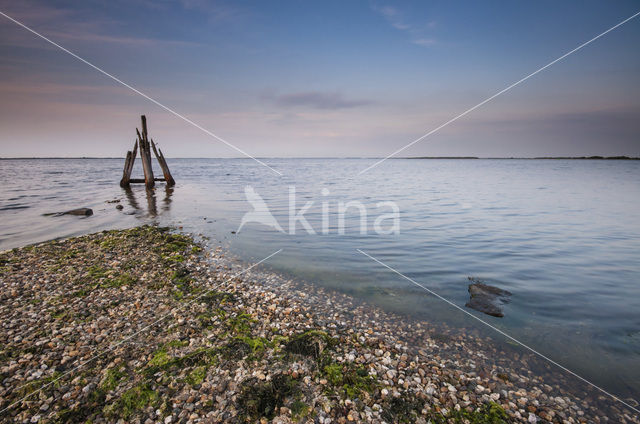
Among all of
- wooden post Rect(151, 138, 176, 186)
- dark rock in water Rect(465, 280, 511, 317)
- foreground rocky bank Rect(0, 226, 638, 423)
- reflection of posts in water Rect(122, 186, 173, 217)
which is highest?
wooden post Rect(151, 138, 176, 186)

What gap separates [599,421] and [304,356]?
514 centimetres

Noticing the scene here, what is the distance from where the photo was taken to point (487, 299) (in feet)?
28.9

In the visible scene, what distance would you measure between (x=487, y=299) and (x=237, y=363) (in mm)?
7566

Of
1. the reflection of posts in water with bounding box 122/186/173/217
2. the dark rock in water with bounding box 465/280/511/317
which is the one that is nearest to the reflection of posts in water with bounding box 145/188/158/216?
the reflection of posts in water with bounding box 122/186/173/217

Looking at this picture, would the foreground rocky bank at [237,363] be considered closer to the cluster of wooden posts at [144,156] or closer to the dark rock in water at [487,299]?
the dark rock in water at [487,299]

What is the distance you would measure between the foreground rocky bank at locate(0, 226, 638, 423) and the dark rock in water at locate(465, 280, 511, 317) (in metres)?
1.83

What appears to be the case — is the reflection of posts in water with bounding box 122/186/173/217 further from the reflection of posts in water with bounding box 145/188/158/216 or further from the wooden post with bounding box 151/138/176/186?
the wooden post with bounding box 151/138/176/186

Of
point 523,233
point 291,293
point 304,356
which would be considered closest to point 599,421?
point 304,356

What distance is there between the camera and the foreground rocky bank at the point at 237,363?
4.64 meters

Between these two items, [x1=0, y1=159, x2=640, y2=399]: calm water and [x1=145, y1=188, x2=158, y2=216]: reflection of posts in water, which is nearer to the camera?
[x1=0, y1=159, x2=640, y2=399]: calm water

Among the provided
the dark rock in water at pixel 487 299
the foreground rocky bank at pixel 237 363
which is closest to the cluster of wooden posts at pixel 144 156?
the foreground rocky bank at pixel 237 363

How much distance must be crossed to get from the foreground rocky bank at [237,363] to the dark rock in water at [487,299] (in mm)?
1826

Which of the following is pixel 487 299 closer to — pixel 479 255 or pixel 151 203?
pixel 479 255

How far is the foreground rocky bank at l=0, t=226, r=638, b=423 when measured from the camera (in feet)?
15.2
